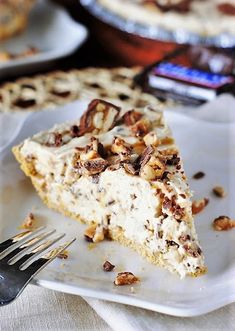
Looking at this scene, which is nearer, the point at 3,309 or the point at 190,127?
the point at 3,309

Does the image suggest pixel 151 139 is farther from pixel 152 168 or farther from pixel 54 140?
pixel 54 140

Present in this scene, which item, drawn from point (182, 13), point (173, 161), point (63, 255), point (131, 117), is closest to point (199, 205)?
point (173, 161)

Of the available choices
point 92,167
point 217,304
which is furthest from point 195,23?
point 217,304

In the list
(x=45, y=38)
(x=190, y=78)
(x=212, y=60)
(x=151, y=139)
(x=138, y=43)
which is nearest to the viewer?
(x=151, y=139)

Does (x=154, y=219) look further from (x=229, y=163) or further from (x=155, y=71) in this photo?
(x=155, y=71)

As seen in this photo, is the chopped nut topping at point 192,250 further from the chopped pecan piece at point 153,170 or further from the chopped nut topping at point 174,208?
the chopped pecan piece at point 153,170

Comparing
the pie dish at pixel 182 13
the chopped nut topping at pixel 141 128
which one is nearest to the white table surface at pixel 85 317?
the chopped nut topping at pixel 141 128
